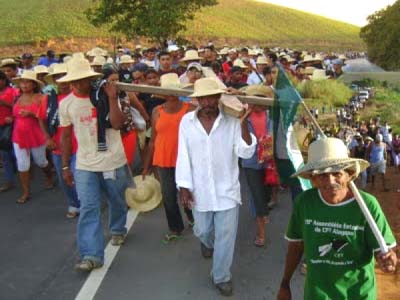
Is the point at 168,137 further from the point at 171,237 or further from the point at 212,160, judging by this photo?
the point at 212,160

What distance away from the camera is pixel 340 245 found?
339cm

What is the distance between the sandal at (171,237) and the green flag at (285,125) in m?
2.43

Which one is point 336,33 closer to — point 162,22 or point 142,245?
point 162,22

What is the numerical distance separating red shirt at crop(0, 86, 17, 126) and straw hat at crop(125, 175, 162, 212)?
2.90 m

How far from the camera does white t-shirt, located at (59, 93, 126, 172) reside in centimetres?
574

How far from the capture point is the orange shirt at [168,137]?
6461 mm

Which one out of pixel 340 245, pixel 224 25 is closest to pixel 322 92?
pixel 340 245

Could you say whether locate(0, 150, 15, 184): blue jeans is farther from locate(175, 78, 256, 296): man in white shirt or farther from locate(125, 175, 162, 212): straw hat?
locate(175, 78, 256, 296): man in white shirt

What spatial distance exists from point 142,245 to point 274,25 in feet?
308

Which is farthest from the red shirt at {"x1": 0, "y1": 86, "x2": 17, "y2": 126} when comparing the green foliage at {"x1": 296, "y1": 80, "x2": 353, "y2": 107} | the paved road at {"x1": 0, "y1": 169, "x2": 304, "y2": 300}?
the green foliage at {"x1": 296, "y1": 80, "x2": 353, "y2": 107}

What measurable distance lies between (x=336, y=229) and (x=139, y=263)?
10.1 ft

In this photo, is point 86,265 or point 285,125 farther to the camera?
point 86,265

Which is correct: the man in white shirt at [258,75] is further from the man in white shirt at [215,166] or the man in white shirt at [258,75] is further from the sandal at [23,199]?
the man in white shirt at [215,166]

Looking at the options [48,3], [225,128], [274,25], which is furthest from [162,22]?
[274,25]
